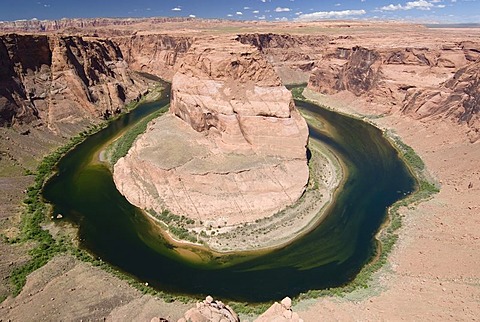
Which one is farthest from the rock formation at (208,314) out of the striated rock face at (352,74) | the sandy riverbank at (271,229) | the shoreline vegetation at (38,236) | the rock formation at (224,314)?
the striated rock face at (352,74)

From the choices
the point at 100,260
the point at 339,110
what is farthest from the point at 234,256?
the point at 339,110

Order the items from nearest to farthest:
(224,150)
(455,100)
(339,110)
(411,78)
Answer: (224,150) → (455,100) → (411,78) → (339,110)

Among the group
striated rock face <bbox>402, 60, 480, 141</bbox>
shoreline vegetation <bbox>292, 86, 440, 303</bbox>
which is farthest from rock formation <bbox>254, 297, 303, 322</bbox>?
A: striated rock face <bbox>402, 60, 480, 141</bbox>

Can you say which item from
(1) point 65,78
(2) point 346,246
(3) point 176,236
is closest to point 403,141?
(2) point 346,246

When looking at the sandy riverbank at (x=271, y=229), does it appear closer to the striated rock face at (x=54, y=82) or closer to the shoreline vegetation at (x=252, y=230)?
the shoreline vegetation at (x=252, y=230)

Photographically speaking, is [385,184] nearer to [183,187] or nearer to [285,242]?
[285,242]

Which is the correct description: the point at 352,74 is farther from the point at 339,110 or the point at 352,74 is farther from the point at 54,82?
the point at 54,82
